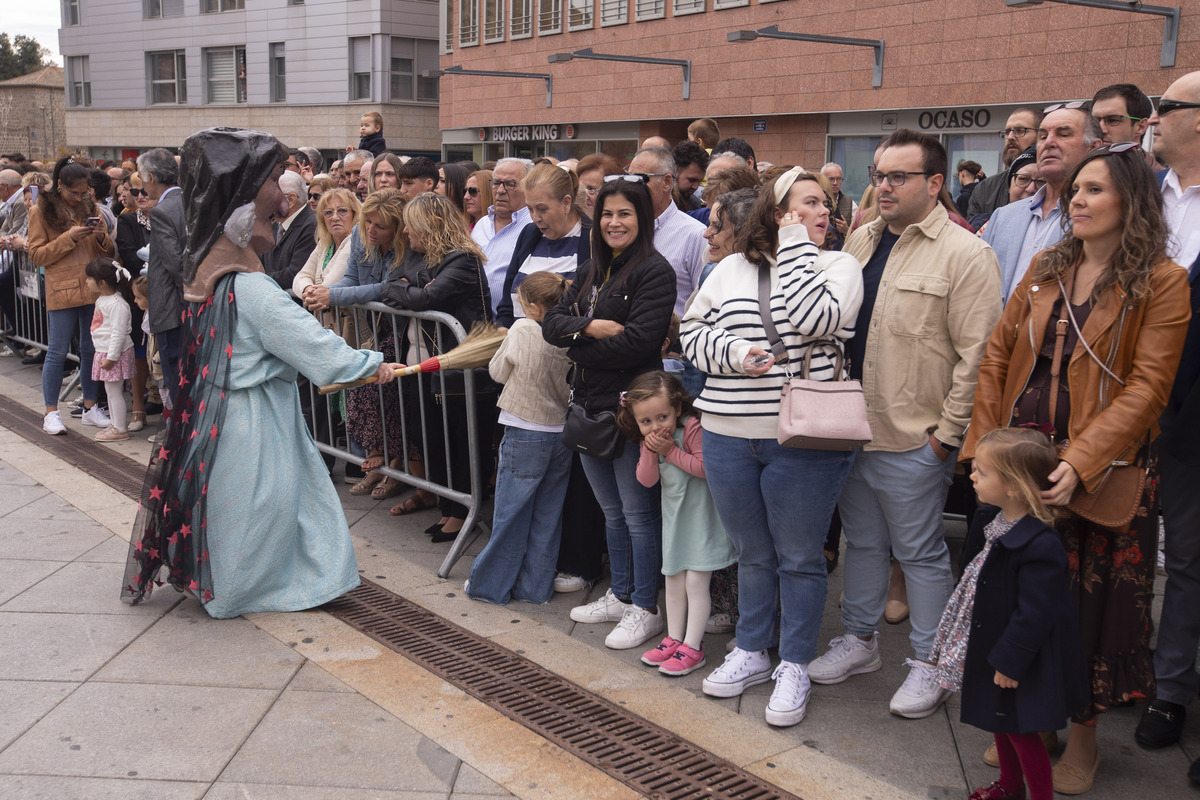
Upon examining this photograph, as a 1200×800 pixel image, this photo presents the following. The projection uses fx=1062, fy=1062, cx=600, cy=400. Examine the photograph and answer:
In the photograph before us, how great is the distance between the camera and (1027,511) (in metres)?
3.15

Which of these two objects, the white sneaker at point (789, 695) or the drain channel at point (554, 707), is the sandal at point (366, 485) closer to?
the drain channel at point (554, 707)

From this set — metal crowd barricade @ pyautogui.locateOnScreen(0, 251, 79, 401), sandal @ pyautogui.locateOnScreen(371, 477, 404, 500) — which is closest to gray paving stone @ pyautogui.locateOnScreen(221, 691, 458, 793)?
sandal @ pyautogui.locateOnScreen(371, 477, 404, 500)

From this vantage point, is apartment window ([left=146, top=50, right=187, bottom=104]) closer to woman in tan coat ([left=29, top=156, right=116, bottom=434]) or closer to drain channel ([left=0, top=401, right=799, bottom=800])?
woman in tan coat ([left=29, top=156, right=116, bottom=434])

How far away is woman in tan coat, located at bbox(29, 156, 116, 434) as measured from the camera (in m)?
8.38

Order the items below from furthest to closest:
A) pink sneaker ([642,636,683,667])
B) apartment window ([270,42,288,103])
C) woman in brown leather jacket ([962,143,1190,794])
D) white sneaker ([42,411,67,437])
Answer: apartment window ([270,42,288,103]) → white sneaker ([42,411,67,437]) → pink sneaker ([642,636,683,667]) → woman in brown leather jacket ([962,143,1190,794])

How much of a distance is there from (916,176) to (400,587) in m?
3.06

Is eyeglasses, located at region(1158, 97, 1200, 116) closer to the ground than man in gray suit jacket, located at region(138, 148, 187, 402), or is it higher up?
higher up

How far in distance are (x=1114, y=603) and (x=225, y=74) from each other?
135ft

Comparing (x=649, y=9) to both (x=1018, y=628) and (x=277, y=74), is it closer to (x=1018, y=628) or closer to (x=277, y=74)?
(x=277, y=74)

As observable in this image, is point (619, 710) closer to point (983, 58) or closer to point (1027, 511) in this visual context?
point (1027, 511)

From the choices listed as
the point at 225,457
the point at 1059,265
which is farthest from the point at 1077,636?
the point at 225,457

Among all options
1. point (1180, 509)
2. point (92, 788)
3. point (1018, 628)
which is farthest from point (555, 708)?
point (1180, 509)

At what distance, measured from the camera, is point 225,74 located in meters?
39.2

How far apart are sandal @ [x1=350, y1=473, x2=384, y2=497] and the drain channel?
1.62 metres
